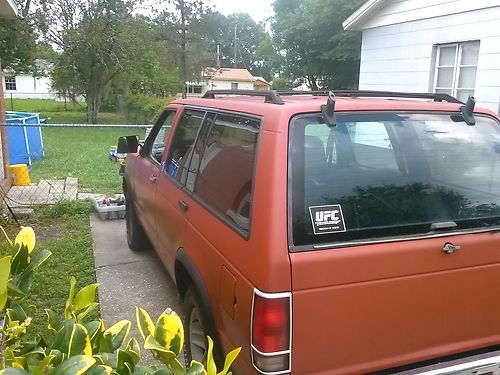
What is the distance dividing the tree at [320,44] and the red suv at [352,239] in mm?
17590

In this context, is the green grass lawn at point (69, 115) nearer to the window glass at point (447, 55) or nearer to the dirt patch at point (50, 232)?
the dirt patch at point (50, 232)

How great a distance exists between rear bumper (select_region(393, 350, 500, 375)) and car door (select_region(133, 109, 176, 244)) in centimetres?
250

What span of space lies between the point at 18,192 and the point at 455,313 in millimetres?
7677

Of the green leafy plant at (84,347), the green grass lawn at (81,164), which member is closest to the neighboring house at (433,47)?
the green grass lawn at (81,164)

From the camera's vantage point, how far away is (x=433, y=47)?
8531 mm

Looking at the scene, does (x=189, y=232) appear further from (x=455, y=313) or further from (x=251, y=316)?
(x=455, y=313)

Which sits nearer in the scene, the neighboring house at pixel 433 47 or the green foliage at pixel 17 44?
the neighboring house at pixel 433 47

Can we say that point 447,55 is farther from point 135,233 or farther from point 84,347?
point 84,347

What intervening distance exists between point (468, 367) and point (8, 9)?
7912mm

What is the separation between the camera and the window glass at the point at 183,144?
3.25m

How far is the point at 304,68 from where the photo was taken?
22.6m

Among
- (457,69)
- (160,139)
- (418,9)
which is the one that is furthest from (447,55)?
(160,139)

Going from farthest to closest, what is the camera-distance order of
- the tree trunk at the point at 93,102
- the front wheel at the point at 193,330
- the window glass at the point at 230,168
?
the tree trunk at the point at 93,102
the front wheel at the point at 193,330
the window glass at the point at 230,168

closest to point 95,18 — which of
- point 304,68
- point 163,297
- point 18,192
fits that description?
point 304,68
